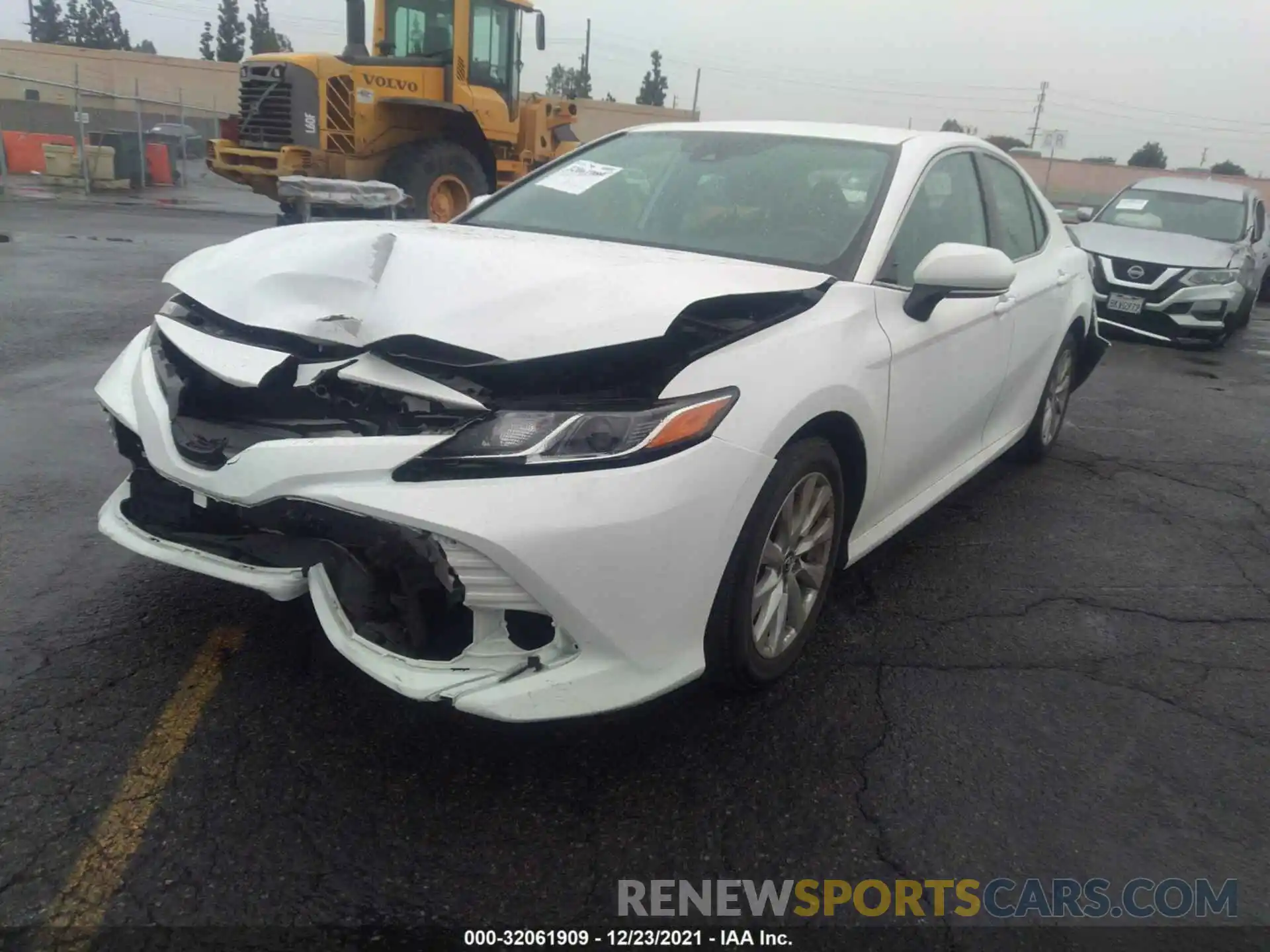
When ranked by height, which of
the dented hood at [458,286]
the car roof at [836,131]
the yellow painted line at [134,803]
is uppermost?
the car roof at [836,131]

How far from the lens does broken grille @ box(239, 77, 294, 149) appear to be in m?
12.4

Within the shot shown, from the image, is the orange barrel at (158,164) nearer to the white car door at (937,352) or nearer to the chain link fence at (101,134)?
the chain link fence at (101,134)

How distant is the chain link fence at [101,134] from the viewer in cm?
2158

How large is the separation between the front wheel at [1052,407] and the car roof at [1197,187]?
23.8ft

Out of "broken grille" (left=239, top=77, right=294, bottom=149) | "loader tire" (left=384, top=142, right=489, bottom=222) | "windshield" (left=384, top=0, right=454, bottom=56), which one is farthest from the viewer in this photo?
"windshield" (left=384, top=0, right=454, bottom=56)

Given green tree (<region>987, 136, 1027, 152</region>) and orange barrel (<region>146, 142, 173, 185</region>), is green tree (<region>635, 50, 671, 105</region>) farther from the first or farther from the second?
orange barrel (<region>146, 142, 173, 185</region>)

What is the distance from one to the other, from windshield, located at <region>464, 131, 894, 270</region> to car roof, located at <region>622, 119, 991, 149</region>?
0.15ft

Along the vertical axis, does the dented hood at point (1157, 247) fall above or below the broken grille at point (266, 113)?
below

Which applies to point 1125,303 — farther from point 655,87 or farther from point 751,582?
point 655,87

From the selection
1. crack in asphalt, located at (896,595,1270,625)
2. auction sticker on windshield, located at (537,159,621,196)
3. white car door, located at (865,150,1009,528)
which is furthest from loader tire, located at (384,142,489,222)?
crack in asphalt, located at (896,595,1270,625)

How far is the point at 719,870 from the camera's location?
2.22 m

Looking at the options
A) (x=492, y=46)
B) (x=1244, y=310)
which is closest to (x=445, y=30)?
(x=492, y=46)

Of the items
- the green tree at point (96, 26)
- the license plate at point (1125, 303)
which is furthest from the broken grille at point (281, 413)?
the green tree at point (96, 26)

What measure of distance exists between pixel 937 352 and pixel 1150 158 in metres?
73.0
